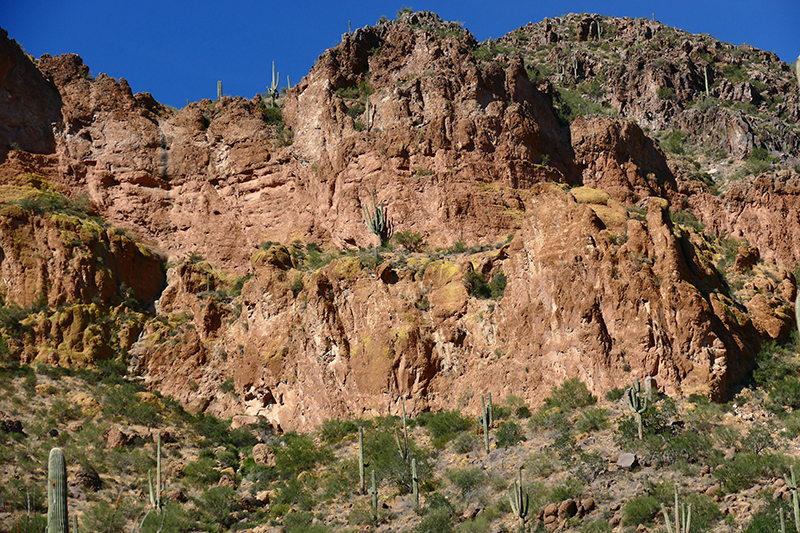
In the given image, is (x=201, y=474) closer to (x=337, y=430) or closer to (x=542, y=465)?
(x=337, y=430)

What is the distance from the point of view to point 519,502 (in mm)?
24766

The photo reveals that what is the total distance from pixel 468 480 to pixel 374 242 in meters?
15.6

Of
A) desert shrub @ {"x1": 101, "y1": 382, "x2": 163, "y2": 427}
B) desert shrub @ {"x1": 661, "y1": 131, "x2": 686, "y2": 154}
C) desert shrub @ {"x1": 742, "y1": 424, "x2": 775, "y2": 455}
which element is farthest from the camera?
desert shrub @ {"x1": 661, "y1": 131, "x2": 686, "y2": 154}

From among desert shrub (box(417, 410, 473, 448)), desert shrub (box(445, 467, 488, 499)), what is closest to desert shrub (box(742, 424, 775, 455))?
desert shrub (box(445, 467, 488, 499))

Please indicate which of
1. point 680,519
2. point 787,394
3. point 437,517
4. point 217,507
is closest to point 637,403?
point 680,519

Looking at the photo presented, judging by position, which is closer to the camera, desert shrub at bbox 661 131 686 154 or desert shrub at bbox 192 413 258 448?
desert shrub at bbox 192 413 258 448

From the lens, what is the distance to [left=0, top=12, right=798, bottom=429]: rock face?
32.1 metres

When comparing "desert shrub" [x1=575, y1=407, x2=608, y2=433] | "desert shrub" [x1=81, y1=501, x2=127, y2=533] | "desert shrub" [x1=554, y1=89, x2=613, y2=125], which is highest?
"desert shrub" [x1=554, y1=89, x2=613, y2=125]

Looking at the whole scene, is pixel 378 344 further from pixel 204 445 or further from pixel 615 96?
pixel 615 96

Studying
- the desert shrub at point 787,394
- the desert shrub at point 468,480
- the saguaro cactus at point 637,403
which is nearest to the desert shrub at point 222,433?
the desert shrub at point 468,480

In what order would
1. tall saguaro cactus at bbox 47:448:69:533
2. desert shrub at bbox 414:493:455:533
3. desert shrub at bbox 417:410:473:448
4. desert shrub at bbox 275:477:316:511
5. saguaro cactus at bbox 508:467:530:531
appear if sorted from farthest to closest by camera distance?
desert shrub at bbox 417:410:473:448 → desert shrub at bbox 275:477:316:511 → desert shrub at bbox 414:493:455:533 → saguaro cactus at bbox 508:467:530:531 → tall saguaro cactus at bbox 47:448:69:533

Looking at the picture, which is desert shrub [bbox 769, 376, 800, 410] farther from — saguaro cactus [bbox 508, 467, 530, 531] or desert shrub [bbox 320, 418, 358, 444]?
desert shrub [bbox 320, 418, 358, 444]

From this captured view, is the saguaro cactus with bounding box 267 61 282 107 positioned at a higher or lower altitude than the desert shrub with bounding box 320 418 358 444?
higher

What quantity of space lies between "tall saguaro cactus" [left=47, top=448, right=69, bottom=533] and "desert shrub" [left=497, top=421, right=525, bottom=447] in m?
17.7
